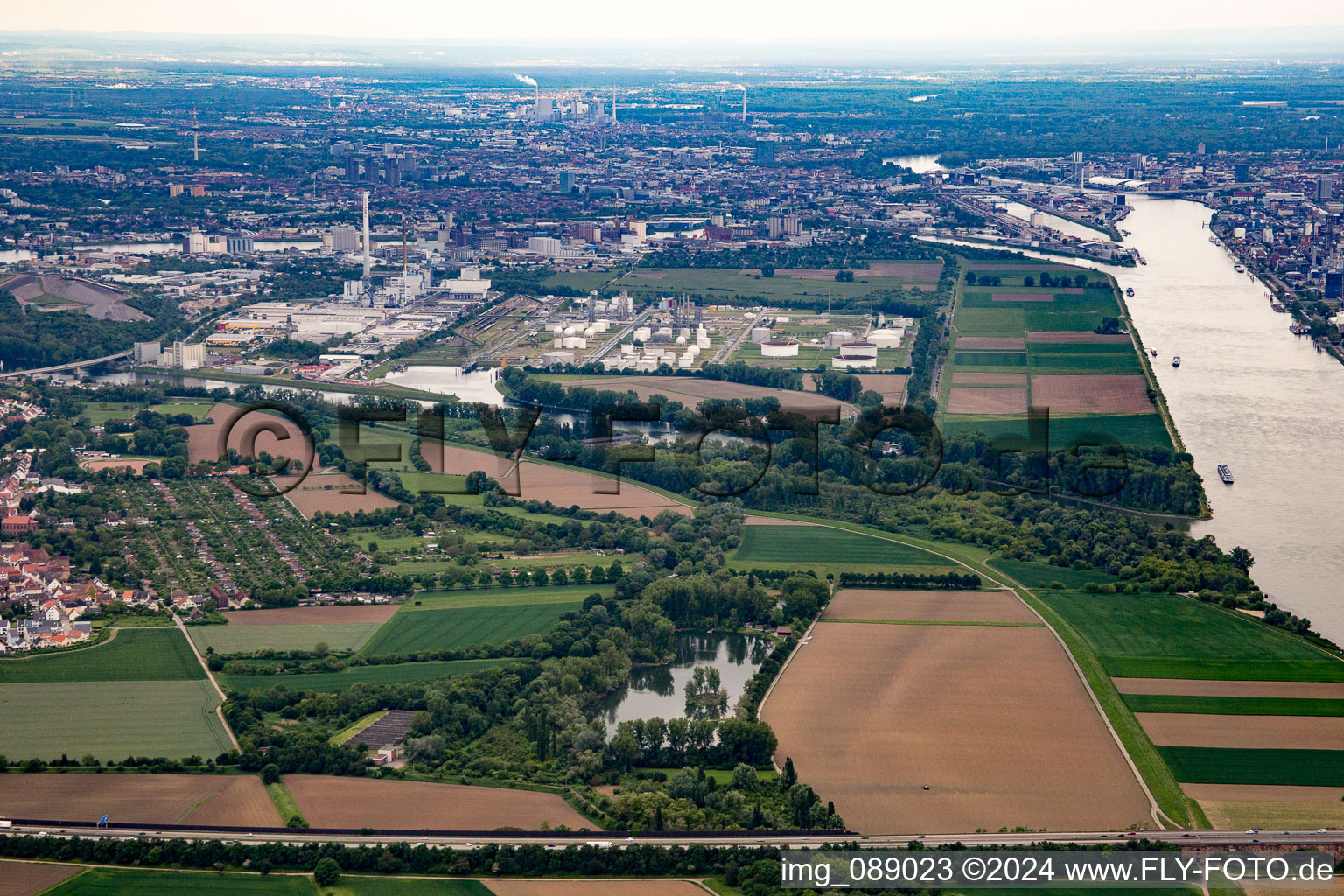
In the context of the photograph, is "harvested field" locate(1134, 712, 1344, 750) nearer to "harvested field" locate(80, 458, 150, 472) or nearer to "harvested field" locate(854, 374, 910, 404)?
"harvested field" locate(854, 374, 910, 404)

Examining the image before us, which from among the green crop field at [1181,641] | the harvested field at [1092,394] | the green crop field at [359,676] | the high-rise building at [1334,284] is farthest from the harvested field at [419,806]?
the high-rise building at [1334,284]

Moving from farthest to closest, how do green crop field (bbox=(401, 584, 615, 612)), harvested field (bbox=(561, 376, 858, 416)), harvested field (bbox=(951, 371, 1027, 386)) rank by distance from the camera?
harvested field (bbox=(951, 371, 1027, 386)), harvested field (bbox=(561, 376, 858, 416)), green crop field (bbox=(401, 584, 615, 612))

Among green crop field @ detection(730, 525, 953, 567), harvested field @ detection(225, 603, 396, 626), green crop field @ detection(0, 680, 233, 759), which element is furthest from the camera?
green crop field @ detection(730, 525, 953, 567)

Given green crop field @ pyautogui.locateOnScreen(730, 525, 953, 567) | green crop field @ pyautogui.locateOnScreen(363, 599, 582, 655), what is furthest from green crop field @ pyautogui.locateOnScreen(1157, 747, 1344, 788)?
green crop field @ pyautogui.locateOnScreen(363, 599, 582, 655)

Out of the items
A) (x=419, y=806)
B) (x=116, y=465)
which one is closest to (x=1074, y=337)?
(x=116, y=465)

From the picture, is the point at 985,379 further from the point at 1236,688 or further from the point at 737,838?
the point at 737,838

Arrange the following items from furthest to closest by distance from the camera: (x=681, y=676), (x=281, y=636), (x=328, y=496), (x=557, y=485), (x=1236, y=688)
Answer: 1. (x=557, y=485)
2. (x=328, y=496)
3. (x=281, y=636)
4. (x=681, y=676)
5. (x=1236, y=688)
